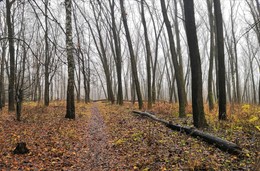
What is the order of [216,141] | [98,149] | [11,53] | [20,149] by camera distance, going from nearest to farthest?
1. [216,141]
2. [20,149]
3. [98,149]
4. [11,53]

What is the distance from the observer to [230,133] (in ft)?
20.9

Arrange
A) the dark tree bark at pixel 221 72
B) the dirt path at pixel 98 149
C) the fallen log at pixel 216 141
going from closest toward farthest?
the fallen log at pixel 216 141 → the dirt path at pixel 98 149 → the dark tree bark at pixel 221 72

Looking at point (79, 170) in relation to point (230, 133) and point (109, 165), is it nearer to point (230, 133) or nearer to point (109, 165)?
point (109, 165)

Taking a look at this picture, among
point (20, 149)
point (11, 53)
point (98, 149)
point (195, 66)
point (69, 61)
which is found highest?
point (11, 53)

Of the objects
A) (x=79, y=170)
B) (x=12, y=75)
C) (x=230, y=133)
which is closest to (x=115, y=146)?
(x=79, y=170)

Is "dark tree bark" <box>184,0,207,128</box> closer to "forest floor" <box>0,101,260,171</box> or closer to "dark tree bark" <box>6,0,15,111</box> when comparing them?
"forest floor" <box>0,101,260,171</box>

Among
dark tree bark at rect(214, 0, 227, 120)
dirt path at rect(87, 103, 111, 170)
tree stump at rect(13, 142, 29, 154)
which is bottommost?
dirt path at rect(87, 103, 111, 170)

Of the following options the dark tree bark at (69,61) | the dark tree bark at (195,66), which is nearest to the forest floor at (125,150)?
the dark tree bark at (195,66)

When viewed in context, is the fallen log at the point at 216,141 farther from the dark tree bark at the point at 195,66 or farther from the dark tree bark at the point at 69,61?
the dark tree bark at the point at 69,61

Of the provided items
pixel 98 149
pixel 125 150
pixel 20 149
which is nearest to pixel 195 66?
pixel 125 150

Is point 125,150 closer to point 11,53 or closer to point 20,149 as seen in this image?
point 20,149

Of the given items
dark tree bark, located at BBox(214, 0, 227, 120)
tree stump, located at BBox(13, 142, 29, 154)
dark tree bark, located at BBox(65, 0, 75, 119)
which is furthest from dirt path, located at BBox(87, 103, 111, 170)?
dark tree bark, located at BBox(214, 0, 227, 120)

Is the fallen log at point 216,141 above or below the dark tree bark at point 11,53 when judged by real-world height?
below

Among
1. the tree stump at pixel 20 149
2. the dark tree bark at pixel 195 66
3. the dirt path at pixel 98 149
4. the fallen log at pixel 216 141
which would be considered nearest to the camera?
the fallen log at pixel 216 141
